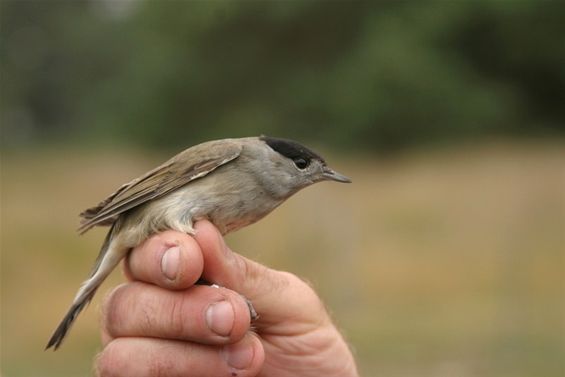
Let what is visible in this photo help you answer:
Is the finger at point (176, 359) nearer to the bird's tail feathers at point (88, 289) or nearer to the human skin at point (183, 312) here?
the human skin at point (183, 312)

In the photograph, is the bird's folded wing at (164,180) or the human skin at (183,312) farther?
the bird's folded wing at (164,180)

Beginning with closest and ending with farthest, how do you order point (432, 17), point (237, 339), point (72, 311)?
point (237, 339) < point (72, 311) < point (432, 17)

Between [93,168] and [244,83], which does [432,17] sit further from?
[93,168]

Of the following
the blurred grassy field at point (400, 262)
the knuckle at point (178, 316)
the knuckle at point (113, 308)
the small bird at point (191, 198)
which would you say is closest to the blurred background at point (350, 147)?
the blurred grassy field at point (400, 262)

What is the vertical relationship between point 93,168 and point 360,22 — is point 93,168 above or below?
below

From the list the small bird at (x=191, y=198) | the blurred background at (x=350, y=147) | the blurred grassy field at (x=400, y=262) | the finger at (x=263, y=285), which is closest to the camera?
the finger at (x=263, y=285)

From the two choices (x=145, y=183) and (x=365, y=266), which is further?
(x=365, y=266)

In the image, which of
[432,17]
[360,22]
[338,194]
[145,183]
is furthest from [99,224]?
[360,22]
